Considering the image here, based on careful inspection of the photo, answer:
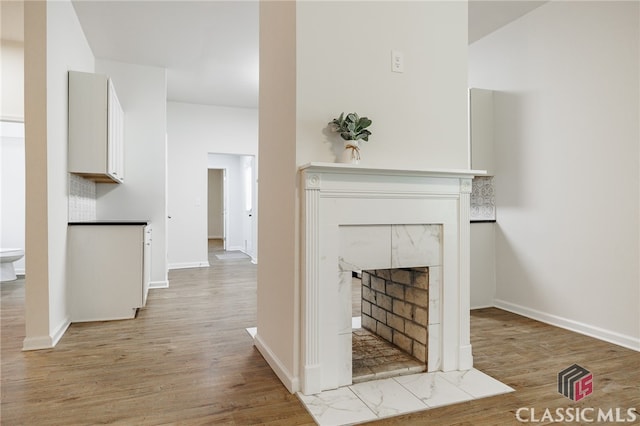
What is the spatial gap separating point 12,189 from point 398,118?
5.92m

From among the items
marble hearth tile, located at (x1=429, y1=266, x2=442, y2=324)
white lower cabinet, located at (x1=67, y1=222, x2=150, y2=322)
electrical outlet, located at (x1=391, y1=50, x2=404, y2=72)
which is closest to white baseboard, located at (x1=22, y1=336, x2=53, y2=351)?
white lower cabinet, located at (x1=67, y1=222, x2=150, y2=322)

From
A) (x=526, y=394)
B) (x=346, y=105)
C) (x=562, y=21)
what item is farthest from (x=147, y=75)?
(x=526, y=394)

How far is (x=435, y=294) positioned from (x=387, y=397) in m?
→ 0.66

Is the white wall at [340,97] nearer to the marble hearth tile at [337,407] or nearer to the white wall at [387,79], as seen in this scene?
the white wall at [387,79]

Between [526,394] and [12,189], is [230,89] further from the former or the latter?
[526,394]

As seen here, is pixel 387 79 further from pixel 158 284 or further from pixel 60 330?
pixel 158 284

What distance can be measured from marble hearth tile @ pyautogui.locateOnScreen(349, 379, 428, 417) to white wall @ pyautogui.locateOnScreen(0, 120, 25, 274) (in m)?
5.72

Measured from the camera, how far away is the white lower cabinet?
3383 millimetres

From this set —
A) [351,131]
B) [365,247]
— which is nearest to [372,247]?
[365,247]

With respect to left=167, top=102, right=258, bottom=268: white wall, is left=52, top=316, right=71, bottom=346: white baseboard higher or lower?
lower

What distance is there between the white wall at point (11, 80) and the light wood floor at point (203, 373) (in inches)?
92.3

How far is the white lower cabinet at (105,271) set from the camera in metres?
3.38

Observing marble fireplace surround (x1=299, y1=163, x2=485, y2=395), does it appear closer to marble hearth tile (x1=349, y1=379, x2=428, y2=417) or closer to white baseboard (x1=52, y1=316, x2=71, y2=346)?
marble hearth tile (x1=349, y1=379, x2=428, y2=417)

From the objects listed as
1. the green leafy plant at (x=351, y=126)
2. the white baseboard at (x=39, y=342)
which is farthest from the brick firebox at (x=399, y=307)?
the white baseboard at (x=39, y=342)
